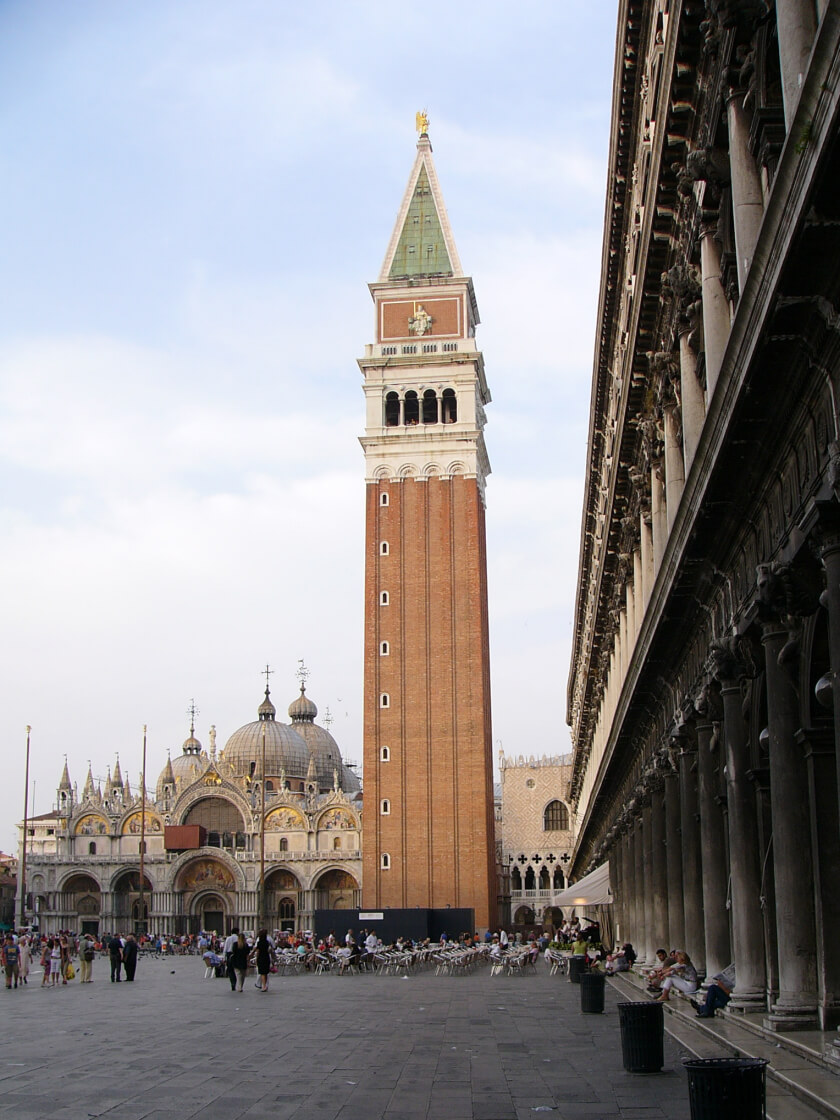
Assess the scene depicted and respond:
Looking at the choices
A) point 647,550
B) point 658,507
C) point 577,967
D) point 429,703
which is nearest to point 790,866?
point 658,507

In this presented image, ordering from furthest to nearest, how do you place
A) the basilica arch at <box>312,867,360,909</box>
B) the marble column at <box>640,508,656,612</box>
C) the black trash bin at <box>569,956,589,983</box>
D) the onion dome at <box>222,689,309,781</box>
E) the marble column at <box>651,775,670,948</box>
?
1. the onion dome at <box>222,689,309,781</box>
2. the basilica arch at <box>312,867,360,909</box>
3. the black trash bin at <box>569,956,589,983</box>
4. the marble column at <box>651,775,670,948</box>
5. the marble column at <box>640,508,656,612</box>

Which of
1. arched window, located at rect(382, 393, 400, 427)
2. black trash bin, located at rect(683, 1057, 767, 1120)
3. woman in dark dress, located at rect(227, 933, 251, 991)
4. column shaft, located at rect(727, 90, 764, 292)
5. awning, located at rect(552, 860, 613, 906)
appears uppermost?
arched window, located at rect(382, 393, 400, 427)

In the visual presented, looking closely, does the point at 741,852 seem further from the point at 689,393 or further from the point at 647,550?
the point at 647,550

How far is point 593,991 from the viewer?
64.8 feet

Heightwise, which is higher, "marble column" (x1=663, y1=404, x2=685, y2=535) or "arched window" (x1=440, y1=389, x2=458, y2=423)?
"arched window" (x1=440, y1=389, x2=458, y2=423)

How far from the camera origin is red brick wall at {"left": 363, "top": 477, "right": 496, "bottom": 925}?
68625 mm

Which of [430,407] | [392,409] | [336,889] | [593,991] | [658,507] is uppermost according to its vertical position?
[430,407]

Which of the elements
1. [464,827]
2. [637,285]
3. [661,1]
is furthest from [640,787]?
[464,827]

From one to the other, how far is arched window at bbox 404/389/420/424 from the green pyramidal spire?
24.8ft

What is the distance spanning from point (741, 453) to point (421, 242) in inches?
2740

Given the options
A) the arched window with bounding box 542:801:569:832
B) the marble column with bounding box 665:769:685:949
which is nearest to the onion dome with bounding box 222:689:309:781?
Answer: the arched window with bounding box 542:801:569:832

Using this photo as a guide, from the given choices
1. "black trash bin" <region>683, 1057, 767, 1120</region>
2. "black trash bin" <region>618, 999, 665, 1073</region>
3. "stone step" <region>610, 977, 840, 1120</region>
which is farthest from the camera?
"black trash bin" <region>618, 999, 665, 1073</region>

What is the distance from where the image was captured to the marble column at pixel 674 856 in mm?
21094

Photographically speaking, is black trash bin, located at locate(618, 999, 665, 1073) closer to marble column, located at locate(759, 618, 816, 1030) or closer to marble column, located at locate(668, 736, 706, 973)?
marble column, located at locate(759, 618, 816, 1030)
